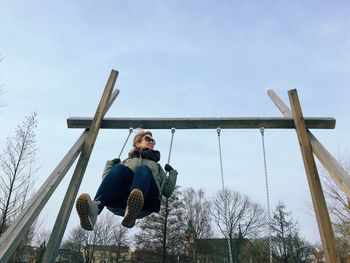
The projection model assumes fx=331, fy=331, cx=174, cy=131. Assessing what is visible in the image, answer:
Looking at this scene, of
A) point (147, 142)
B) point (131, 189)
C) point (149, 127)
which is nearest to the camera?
point (131, 189)

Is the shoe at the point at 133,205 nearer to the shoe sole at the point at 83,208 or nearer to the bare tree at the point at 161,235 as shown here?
the shoe sole at the point at 83,208

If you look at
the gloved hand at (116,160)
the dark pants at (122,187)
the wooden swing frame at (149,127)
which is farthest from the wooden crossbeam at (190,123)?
the dark pants at (122,187)

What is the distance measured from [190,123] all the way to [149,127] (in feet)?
1.75

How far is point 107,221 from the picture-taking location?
3653 centimetres

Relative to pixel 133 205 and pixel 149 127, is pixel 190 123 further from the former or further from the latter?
pixel 133 205

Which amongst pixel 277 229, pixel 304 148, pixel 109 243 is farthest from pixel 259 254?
pixel 304 148

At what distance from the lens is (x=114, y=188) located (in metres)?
3.39

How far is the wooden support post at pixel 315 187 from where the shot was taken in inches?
127

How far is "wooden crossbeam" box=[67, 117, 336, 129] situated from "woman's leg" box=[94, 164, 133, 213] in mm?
840

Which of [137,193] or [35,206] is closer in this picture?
[35,206]

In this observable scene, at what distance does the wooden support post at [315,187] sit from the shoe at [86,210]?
2233 mm

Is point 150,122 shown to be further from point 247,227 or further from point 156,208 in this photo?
point 247,227

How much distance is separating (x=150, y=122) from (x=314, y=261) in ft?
119

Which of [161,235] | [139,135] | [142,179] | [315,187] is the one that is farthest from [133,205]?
[161,235]
